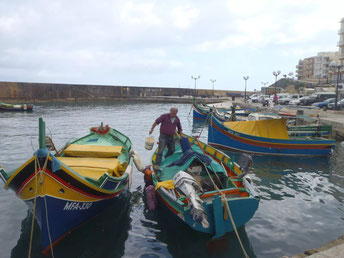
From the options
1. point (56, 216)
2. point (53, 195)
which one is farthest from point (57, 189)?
point (56, 216)

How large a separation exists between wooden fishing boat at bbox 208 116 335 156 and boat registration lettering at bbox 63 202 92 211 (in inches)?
434

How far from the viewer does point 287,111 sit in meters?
14.6

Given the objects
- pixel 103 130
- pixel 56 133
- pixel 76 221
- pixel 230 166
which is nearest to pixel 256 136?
pixel 230 166

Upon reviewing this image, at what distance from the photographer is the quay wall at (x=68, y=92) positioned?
56.8 meters

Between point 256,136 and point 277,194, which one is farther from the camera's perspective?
point 256,136

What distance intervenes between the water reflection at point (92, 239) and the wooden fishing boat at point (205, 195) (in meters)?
1.23

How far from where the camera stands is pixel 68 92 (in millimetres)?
63469

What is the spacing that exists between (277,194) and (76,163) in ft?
23.2

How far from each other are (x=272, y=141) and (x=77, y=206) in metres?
11.8

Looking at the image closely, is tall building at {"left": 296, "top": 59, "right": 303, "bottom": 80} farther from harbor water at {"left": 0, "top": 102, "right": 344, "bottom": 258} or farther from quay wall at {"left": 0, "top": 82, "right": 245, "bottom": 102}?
harbor water at {"left": 0, "top": 102, "right": 344, "bottom": 258}

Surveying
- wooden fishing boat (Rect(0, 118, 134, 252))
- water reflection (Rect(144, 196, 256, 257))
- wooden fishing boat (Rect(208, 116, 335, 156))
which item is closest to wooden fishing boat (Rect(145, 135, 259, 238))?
water reflection (Rect(144, 196, 256, 257))

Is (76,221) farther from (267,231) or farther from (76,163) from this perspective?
(267,231)

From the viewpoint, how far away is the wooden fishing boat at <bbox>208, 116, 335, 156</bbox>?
15234mm

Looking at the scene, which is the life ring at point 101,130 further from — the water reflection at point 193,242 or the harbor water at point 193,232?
the water reflection at point 193,242
